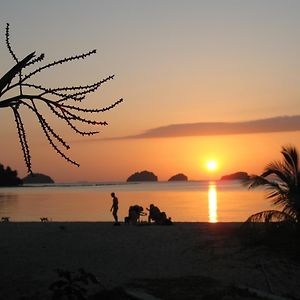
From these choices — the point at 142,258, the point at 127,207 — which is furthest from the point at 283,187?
the point at 127,207

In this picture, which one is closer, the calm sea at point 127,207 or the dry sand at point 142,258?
the dry sand at point 142,258

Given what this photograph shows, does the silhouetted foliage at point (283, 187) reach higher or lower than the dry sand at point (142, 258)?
higher

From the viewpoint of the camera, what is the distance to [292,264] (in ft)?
51.5

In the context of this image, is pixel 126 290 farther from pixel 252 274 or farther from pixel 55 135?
pixel 55 135

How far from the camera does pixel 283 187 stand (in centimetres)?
1684

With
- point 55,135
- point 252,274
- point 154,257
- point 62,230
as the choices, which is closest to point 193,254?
point 154,257

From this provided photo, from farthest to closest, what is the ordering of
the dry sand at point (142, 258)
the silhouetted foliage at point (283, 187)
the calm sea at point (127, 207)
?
1. the calm sea at point (127, 207)
2. the silhouetted foliage at point (283, 187)
3. the dry sand at point (142, 258)

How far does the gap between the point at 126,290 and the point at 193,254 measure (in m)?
A: 5.40

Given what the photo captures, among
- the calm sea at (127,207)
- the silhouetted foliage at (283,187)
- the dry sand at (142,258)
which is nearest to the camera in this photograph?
the dry sand at (142,258)

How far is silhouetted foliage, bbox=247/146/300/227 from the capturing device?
16.3m

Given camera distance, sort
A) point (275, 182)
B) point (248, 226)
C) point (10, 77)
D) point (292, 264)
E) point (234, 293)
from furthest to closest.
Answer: point (248, 226) → point (275, 182) → point (292, 264) → point (234, 293) → point (10, 77)

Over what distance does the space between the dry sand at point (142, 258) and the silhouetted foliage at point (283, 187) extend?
1.15 metres

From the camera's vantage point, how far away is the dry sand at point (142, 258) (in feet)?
46.0

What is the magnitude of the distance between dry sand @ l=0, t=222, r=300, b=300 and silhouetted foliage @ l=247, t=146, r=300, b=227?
1.15 m
